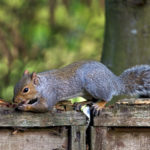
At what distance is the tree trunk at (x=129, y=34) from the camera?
2873 millimetres

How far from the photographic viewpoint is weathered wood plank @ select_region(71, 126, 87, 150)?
73.3 inches

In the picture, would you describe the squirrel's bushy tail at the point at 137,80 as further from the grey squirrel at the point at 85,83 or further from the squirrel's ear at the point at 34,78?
the squirrel's ear at the point at 34,78

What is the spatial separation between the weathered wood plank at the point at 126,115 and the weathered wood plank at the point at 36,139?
0.18 m

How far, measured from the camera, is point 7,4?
5.34 meters

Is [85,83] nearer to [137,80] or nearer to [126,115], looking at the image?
[137,80]


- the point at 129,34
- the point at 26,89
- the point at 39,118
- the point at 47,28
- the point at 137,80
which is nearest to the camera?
the point at 39,118

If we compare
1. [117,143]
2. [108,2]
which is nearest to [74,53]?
[108,2]

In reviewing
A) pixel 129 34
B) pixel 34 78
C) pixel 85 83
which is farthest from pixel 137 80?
pixel 34 78

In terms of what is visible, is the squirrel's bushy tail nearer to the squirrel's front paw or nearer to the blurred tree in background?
the squirrel's front paw

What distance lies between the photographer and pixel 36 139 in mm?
1895

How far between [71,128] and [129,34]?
1.24 meters

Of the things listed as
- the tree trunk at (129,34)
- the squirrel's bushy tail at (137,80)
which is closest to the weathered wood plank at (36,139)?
the squirrel's bushy tail at (137,80)

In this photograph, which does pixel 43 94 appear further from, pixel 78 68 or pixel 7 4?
pixel 7 4

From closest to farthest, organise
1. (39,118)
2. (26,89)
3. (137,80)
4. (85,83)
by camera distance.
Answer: (39,118) → (26,89) → (85,83) → (137,80)
